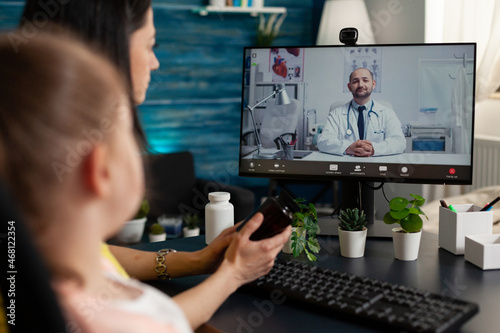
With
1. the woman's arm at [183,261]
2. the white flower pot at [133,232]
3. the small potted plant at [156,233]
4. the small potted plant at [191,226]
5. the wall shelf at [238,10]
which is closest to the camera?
the woman's arm at [183,261]

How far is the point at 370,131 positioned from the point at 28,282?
1260 mm

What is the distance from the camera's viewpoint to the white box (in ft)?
4.32

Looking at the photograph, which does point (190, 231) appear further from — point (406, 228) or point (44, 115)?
point (44, 115)

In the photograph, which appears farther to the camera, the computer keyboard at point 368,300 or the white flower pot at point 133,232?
the white flower pot at point 133,232

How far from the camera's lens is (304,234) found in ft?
4.68

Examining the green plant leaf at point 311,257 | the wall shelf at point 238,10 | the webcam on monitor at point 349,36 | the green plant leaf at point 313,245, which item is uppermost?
the wall shelf at point 238,10

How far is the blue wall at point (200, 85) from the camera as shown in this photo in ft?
14.1

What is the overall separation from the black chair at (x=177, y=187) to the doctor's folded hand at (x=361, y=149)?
2.05 metres

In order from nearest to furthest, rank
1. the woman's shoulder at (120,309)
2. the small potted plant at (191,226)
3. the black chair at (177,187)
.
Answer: the woman's shoulder at (120,309) → the small potted plant at (191,226) → the black chair at (177,187)

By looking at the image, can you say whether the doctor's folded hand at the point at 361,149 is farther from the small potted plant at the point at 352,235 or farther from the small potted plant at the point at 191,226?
the small potted plant at the point at 191,226

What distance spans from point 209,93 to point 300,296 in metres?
3.54

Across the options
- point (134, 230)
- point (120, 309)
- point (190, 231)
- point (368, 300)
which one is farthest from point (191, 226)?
point (120, 309)

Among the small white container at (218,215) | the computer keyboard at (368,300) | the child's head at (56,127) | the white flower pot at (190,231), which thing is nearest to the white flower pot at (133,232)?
the white flower pot at (190,231)

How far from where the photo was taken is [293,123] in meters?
1.66
